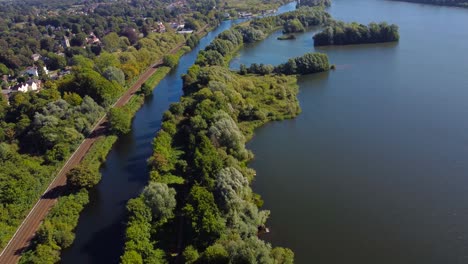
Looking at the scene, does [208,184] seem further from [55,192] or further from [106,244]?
[55,192]

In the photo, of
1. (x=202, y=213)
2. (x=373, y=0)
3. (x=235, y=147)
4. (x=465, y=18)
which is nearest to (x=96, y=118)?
(x=235, y=147)

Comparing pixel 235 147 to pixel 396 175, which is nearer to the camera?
pixel 396 175

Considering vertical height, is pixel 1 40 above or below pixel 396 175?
above

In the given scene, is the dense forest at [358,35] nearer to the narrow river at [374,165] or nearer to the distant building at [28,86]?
the narrow river at [374,165]

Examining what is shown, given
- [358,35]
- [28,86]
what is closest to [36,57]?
[28,86]

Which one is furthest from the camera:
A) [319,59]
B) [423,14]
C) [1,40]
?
[423,14]

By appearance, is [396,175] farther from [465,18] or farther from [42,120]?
[465,18]
